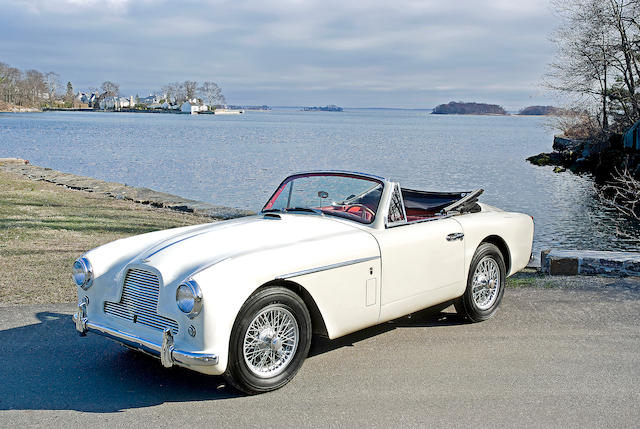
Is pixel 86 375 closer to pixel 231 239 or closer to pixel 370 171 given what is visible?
pixel 231 239

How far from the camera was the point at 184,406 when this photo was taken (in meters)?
4.34

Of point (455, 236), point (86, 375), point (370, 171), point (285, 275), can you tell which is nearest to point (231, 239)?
point (285, 275)

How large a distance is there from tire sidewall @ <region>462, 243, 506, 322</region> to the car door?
165mm

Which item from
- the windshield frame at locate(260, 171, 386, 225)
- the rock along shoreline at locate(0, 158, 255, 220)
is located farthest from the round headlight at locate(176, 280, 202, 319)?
the rock along shoreline at locate(0, 158, 255, 220)

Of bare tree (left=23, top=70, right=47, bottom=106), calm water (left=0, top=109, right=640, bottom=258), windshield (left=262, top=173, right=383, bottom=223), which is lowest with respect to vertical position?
calm water (left=0, top=109, right=640, bottom=258)

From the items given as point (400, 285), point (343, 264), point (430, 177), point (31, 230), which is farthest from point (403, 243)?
point (430, 177)

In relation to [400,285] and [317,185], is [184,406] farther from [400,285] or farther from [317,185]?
[317,185]

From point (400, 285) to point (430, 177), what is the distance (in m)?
29.0

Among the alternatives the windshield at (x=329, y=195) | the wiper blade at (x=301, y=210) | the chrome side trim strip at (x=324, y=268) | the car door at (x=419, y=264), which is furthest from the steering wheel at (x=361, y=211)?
the chrome side trim strip at (x=324, y=268)

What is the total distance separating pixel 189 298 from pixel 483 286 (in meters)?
3.28

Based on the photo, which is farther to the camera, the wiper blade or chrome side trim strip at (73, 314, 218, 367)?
the wiper blade

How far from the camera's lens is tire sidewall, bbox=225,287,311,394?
435 centimetres

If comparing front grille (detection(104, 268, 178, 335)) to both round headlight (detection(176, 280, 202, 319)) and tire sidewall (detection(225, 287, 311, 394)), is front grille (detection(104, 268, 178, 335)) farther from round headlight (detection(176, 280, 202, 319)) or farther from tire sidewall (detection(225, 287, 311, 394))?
tire sidewall (detection(225, 287, 311, 394))

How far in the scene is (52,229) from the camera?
1141cm
